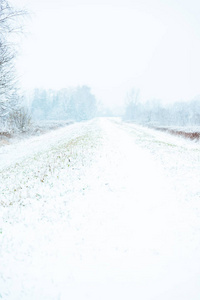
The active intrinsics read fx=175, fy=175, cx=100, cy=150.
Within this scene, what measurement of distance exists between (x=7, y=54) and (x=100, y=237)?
37.2 feet

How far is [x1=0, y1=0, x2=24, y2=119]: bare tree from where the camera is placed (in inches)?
321

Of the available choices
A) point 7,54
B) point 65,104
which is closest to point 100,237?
point 7,54

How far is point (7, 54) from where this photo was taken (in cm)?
1044

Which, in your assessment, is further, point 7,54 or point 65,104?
point 65,104

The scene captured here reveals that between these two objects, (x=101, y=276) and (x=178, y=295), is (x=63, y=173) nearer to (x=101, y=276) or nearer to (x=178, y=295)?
(x=101, y=276)

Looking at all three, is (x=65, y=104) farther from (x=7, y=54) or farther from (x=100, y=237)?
(x=100, y=237)

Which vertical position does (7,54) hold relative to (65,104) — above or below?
below

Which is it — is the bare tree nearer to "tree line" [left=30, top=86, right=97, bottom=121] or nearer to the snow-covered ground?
the snow-covered ground

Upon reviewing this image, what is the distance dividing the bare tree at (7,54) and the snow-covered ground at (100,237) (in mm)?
6264

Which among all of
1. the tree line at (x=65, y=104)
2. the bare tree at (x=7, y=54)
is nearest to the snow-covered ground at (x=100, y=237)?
the bare tree at (x=7, y=54)

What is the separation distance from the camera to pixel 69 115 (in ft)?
276

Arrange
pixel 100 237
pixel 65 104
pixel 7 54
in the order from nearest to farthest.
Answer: pixel 100 237 → pixel 7 54 → pixel 65 104

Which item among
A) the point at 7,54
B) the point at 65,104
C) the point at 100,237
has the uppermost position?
the point at 65,104

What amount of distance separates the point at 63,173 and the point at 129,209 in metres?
3.93
